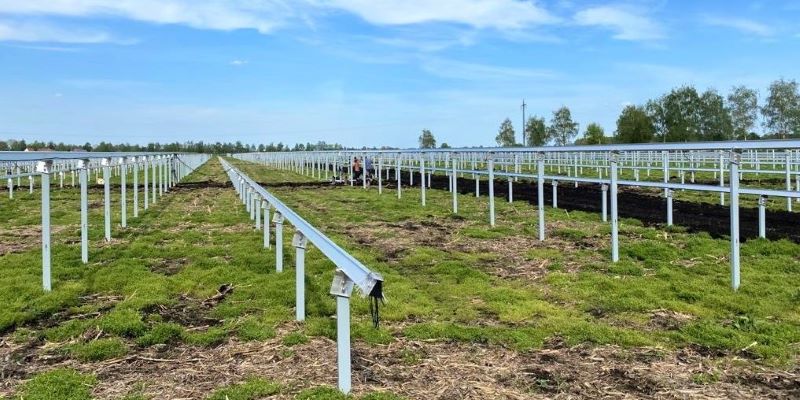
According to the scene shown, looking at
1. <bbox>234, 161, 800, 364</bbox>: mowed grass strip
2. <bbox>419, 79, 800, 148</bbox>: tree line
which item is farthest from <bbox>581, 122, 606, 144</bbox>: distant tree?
<bbox>234, 161, 800, 364</bbox>: mowed grass strip

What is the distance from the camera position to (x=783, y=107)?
7212 centimetres

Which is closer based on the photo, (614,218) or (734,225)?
(734,225)

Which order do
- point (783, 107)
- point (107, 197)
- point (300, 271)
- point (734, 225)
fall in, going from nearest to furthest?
point (300, 271) → point (734, 225) → point (107, 197) → point (783, 107)

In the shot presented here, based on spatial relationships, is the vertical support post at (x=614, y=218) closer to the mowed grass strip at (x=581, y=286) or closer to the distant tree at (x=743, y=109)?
the mowed grass strip at (x=581, y=286)

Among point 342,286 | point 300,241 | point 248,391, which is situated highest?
point 300,241

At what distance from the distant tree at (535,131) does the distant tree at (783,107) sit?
26.1 meters

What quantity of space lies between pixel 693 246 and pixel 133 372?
6.76m

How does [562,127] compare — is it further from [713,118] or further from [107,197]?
[107,197]

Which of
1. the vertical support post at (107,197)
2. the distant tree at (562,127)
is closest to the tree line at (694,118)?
the distant tree at (562,127)

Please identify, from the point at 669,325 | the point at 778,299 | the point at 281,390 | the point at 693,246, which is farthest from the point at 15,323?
the point at 693,246

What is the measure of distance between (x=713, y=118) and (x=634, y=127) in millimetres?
9675

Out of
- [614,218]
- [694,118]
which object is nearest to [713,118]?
[694,118]

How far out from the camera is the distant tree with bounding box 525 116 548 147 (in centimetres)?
8494

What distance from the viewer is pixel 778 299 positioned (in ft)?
17.9
